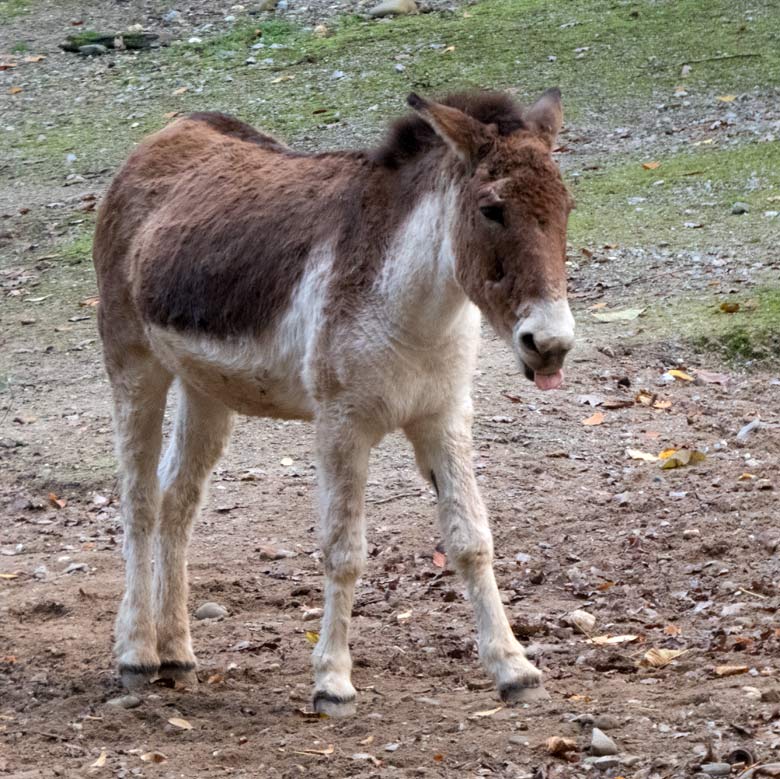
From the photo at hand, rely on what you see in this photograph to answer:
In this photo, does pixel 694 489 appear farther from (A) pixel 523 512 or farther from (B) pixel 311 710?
(B) pixel 311 710

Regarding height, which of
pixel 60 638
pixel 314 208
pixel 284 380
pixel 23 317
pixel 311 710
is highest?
pixel 314 208

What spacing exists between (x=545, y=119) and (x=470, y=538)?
1.54 m

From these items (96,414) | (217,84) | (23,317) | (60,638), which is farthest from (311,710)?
(217,84)

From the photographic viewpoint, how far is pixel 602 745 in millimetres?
4480

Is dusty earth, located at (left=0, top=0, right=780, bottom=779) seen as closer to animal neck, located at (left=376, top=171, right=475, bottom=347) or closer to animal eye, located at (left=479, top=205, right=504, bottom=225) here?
animal neck, located at (left=376, top=171, right=475, bottom=347)

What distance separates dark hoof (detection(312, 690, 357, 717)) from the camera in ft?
17.0

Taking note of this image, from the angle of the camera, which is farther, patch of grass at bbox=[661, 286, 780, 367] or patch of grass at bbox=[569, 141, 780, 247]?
patch of grass at bbox=[569, 141, 780, 247]

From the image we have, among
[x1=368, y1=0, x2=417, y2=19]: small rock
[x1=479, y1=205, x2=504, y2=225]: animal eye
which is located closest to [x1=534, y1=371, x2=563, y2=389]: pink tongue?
[x1=479, y1=205, x2=504, y2=225]: animal eye

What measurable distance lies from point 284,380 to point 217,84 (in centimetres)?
1084

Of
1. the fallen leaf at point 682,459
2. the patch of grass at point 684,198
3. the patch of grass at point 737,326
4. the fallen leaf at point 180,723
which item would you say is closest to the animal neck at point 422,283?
the fallen leaf at point 180,723

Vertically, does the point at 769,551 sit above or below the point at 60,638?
above

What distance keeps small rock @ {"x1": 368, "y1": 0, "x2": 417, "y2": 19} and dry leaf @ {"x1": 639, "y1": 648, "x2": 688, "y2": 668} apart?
12.6 metres

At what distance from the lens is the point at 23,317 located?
36.1 ft

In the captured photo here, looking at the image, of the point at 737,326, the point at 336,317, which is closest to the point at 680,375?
the point at 737,326
